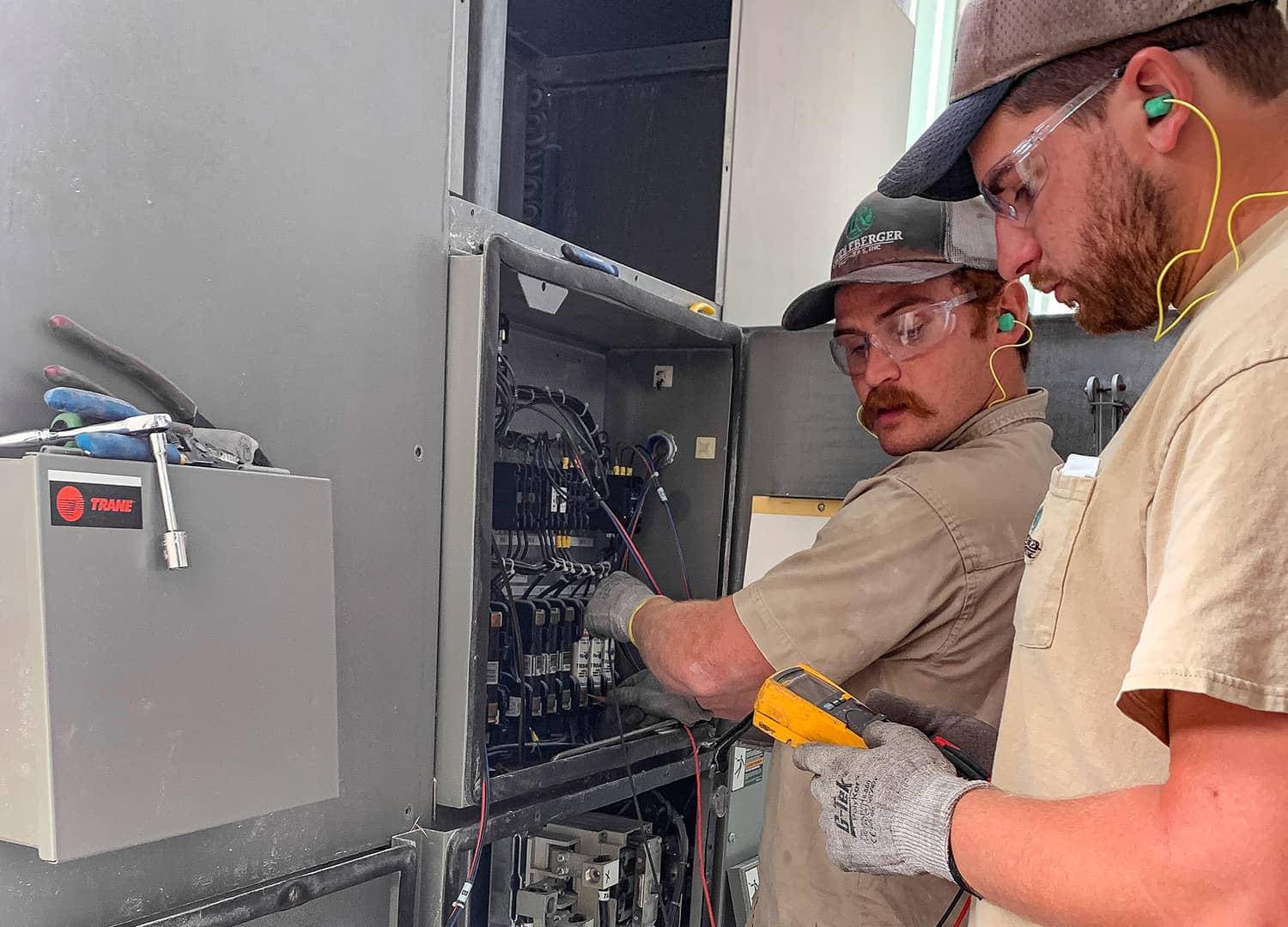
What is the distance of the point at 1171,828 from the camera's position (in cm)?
68

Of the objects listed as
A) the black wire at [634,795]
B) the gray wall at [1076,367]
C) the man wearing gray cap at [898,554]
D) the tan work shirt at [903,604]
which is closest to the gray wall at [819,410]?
the gray wall at [1076,367]

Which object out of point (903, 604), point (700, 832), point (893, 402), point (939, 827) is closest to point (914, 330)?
point (893, 402)

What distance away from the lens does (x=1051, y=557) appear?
907mm

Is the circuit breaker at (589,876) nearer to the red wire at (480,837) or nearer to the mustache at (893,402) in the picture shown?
the red wire at (480,837)

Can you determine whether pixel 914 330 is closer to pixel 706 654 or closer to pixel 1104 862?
pixel 706 654

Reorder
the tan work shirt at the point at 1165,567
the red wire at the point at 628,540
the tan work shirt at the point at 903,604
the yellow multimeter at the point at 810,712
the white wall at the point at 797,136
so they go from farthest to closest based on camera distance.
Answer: the white wall at the point at 797,136 < the red wire at the point at 628,540 < the tan work shirt at the point at 903,604 < the yellow multimeter at the point at 810,712 < the tan work shirt at the point at 1165,567

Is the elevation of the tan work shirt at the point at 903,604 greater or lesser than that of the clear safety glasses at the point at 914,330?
lesser

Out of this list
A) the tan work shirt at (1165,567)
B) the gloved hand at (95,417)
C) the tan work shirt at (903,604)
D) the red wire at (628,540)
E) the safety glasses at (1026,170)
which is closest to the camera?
the tan work shirt at (1165,567)

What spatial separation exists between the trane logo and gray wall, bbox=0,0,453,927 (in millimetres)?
109

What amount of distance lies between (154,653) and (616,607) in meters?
0.87

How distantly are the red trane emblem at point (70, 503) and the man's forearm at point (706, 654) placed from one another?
2.71ft

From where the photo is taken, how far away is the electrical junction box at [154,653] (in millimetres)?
718

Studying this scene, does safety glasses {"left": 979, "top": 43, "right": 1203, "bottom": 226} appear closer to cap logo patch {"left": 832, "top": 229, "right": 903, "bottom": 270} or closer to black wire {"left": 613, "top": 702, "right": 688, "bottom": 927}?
cap logo patch {"left": 832, "top": 229, "right": 903, "bottom": 270}

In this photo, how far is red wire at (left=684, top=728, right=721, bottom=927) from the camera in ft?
5.55
